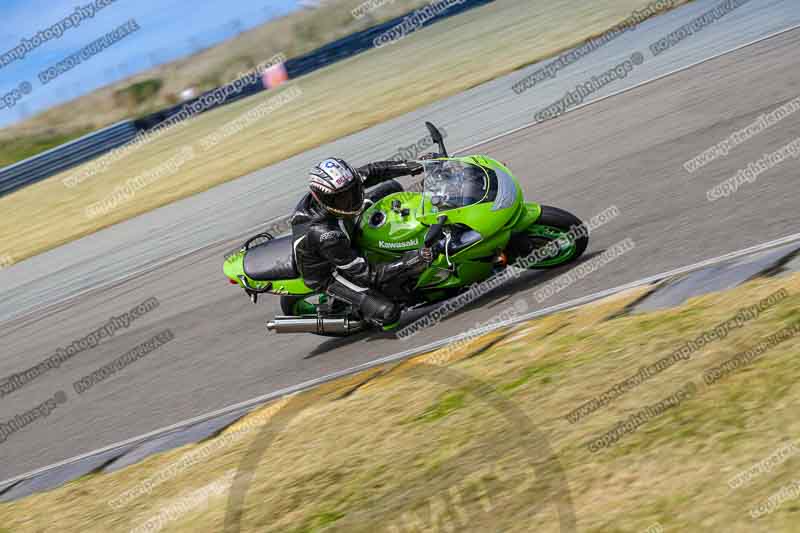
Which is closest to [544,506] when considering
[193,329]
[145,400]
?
[145,400]

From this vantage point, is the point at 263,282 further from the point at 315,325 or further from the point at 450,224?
the point at 450,224

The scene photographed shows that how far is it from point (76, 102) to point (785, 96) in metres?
48.7

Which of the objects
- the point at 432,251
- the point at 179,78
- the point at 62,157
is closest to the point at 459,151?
the point at 432,251

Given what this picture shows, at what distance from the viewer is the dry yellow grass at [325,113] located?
2008 cm

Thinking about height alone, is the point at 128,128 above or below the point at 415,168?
above

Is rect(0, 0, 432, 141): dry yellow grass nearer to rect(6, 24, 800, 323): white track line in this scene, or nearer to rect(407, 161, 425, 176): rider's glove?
rect(6, 24, 800, 323): white track line

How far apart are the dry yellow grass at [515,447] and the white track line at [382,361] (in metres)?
0.26

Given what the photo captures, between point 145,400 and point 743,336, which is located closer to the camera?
point 743,336

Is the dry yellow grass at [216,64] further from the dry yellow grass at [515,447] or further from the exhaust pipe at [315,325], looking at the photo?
the dry yellow grass at [515,447]

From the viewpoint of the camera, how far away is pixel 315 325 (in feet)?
25.4

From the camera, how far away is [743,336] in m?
4.68

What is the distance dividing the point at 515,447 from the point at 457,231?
2.81 m

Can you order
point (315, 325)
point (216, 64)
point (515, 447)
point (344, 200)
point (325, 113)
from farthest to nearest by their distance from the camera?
1. point (216, 64)
2. point (325, 113)
3. point (315, 325)
4. point (344, 200)
5. point (515, 447)

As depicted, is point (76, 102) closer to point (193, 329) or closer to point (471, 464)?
point (193, 329)
